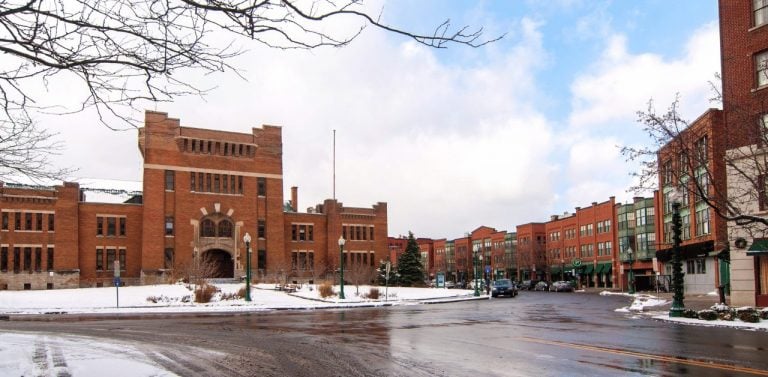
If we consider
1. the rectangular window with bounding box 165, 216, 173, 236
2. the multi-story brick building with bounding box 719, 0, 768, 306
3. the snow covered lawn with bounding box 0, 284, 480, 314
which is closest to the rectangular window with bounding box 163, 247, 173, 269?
the rectangular window with bounding box 165, 216, 173, 236

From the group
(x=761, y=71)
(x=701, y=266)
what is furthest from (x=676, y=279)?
(x=701, y=266)

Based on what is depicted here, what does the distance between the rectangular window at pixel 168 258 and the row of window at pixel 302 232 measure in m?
15.7

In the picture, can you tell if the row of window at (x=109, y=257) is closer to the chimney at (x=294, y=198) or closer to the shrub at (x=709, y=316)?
the chimney at (x=294, y=198)

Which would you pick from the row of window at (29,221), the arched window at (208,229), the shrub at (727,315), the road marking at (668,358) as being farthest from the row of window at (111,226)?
the road marking at (668,358)

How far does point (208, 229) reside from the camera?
6881 cm

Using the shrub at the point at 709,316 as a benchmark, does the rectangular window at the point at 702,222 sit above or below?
above

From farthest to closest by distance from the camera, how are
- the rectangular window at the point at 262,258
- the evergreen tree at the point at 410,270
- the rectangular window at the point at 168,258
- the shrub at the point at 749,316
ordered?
the rectangular window at the point at 262,258 → the evergreen tree at the point at 410,270 → the rectangular window at the point at 168,258 → the shrub at the point at 749,316

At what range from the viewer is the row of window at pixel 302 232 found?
77.8 m

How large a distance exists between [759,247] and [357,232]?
187ft

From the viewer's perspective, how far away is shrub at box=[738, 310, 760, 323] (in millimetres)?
19973

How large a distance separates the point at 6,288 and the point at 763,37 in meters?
61.5

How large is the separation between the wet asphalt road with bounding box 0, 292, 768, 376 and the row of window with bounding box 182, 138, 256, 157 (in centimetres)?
4947

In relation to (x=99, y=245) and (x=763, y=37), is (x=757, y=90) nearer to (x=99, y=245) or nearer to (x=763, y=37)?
(x=763, y=37)

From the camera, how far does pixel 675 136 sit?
72.0ft
